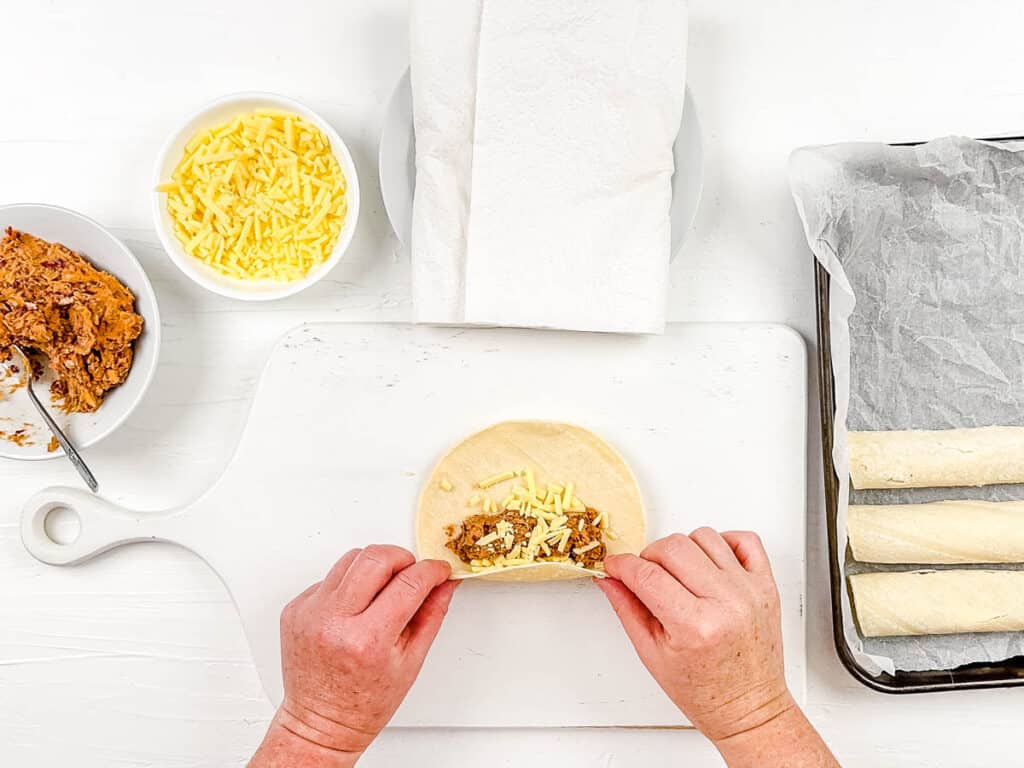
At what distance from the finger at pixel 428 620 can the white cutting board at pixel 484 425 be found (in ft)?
0.28

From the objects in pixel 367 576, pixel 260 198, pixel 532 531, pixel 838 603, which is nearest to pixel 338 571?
pixel 367 576

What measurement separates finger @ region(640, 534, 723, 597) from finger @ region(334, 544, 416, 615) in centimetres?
28

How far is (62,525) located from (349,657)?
453 millimetres

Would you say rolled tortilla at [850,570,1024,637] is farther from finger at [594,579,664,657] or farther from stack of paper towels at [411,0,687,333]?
stack of paper towels at [411,0,687,333]

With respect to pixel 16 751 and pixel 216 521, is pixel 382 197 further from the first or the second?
pixel 16 751

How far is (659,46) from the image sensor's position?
1057 mm

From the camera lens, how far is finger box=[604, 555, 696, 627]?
100 centimetres

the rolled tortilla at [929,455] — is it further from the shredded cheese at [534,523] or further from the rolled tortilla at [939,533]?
the shredded cheese at [534,523]

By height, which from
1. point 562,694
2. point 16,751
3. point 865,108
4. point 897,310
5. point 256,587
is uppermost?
point 865,108

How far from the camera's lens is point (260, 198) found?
1114 millimetres

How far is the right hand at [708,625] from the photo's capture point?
1.00 meters

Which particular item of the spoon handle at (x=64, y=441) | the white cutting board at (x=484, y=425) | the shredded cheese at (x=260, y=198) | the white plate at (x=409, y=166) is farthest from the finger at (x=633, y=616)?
the spoon handle at (x=64, y=441)

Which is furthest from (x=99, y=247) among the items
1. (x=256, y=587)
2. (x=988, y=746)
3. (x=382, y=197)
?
(x=988, y=746)

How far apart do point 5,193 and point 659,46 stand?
83 cm
